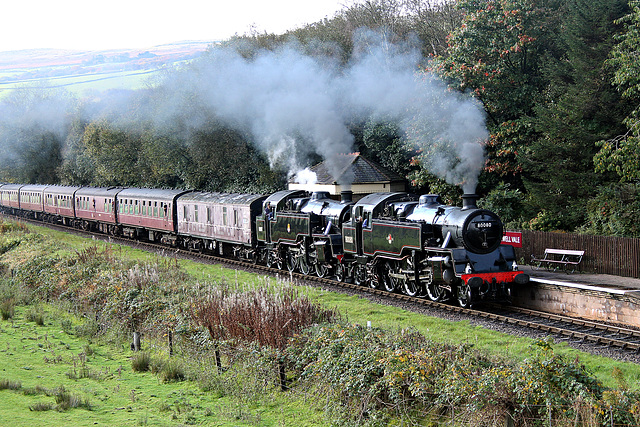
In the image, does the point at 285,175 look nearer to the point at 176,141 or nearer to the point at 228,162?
the point at 228,162

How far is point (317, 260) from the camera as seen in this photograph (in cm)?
2155

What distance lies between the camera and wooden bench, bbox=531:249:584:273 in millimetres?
20873

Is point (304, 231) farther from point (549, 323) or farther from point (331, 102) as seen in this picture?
point (331, 102)

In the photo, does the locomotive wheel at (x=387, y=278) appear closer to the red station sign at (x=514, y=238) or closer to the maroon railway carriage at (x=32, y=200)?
the red station sign at (x=514, y=238)

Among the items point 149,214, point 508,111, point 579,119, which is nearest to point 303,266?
point 508,111

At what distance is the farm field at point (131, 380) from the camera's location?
9.57 m

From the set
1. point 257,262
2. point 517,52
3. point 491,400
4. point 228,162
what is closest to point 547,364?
point 491,400

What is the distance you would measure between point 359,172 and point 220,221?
7.92m

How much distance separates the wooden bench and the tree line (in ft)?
4.74

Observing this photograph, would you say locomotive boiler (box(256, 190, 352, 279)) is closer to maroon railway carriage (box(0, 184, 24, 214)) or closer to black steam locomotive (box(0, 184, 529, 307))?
black steam locomotive (box(0, 184, 529, 307))

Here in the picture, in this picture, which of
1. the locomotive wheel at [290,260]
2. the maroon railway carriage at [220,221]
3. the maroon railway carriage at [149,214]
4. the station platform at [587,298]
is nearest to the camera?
the station platform at [587,298]

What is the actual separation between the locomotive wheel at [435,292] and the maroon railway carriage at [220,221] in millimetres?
10347

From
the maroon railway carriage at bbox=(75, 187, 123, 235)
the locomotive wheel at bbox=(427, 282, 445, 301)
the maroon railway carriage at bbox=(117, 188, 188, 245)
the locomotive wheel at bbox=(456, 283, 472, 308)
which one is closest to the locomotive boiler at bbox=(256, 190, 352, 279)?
the locomotive wheel at bbox=(427, 282, 445, 301)

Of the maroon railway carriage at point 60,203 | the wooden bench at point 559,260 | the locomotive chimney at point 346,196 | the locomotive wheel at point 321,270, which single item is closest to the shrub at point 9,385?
the locomotive wheel at point 321,270
